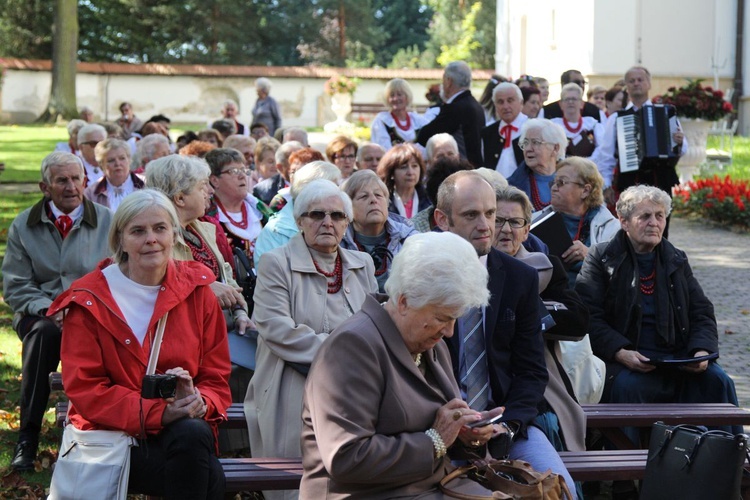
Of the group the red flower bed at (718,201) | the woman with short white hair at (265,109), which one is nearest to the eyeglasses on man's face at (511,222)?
the red flower bed at (718,201)

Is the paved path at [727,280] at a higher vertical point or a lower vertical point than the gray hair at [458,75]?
lower

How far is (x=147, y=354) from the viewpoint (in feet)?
14.7

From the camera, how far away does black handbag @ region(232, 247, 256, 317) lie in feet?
22.9

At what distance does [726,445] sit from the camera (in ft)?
14.4

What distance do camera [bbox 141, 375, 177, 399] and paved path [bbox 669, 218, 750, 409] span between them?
4.65 m

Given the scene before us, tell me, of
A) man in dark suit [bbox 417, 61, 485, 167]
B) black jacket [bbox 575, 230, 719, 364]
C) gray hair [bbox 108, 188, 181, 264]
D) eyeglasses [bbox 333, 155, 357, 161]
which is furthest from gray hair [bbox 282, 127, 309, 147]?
gray hair [bbox 108, 188, 181, 264]

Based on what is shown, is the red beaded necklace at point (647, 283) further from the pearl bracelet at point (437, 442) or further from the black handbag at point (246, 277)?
the pearl bracelet at point (437, 442)

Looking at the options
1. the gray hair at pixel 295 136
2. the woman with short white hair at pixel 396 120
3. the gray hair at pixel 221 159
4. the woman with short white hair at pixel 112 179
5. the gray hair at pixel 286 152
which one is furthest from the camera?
the gray hair at pixel 295 136

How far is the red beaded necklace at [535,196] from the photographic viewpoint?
27.1 feet

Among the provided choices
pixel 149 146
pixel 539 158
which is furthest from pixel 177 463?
pixel 149 146

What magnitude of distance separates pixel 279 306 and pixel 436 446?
1667mm

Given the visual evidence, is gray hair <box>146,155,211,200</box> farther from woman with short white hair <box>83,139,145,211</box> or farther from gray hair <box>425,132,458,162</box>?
gray hair <box>425,132,458,162</box>

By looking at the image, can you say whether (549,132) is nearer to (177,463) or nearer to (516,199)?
(516,199)

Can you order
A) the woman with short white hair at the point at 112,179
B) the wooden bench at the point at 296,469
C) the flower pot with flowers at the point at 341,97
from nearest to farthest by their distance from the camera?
the wooden bench at the point at 296,469 < the woman with short white hair at the point at 112,179 < the flower pot with flowers at the point at 341,97
